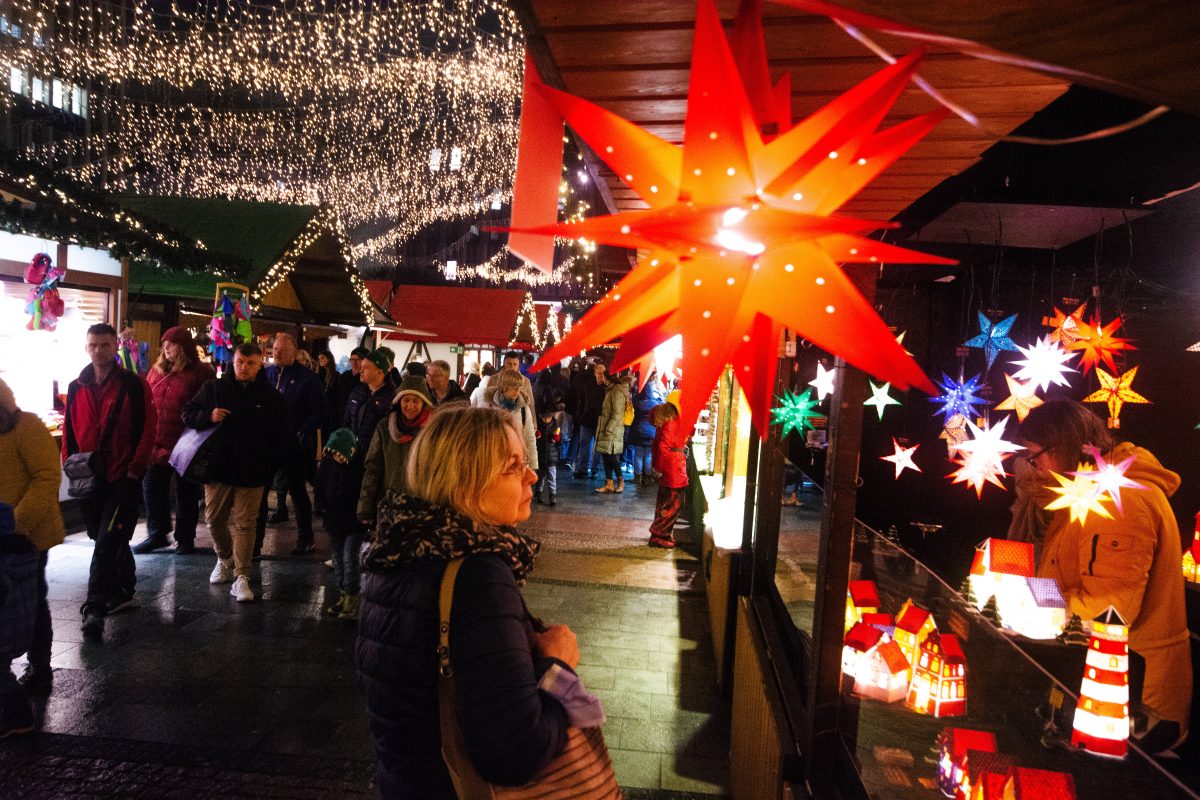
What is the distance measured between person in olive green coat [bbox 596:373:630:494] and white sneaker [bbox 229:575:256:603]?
6.80m

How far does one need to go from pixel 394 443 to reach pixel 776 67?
4.05 m

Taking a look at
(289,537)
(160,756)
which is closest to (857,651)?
(160,756)

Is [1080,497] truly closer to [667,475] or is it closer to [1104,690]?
[1104,690]

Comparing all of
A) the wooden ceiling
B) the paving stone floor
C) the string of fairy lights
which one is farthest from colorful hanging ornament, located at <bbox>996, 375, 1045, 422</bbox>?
the string of fairy lights

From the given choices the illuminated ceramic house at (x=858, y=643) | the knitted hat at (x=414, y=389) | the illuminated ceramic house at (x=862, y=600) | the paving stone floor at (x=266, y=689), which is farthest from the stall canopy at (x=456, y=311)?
the illuminated ceramic house at (x=858, y=643)

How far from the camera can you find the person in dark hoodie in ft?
Result: 20.0

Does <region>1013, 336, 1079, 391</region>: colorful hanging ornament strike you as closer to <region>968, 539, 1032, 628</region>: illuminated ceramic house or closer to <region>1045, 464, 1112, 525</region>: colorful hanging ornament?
<region>968, 539, 1032, 628</region>: illuminated ceramic house

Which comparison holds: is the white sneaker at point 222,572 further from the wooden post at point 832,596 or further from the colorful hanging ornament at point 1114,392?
the colorful hanging ornament at point 1114,392

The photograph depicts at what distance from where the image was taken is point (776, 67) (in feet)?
7.06

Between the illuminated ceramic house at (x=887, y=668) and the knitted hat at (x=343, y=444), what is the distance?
4.30 metres

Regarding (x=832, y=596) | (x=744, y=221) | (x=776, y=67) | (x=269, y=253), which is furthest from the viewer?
(x=269, y=253)

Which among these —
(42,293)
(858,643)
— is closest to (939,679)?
(858,643)

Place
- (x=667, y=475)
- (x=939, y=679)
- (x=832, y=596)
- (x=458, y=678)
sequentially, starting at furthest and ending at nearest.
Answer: (x=667, y=475) → (x=939, y=679) → (x=832, y=596) → (x=458, y=678)

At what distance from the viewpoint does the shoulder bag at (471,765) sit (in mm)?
1739
